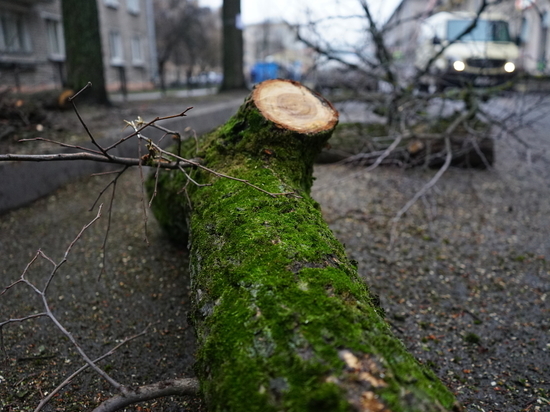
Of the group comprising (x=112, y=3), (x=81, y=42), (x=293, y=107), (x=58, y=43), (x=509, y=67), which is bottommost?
(x=293, y=107)

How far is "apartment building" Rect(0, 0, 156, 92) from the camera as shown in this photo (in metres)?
15.2

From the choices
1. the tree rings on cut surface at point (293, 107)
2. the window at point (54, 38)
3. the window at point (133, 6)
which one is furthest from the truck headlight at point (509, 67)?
the window at point (133, 6)

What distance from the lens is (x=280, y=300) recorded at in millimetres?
1373

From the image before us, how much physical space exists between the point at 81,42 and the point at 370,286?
6.87 metres

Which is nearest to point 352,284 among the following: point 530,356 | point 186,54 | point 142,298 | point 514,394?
point 514,394

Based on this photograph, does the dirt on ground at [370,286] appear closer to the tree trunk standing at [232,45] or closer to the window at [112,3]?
the tree trunk standing at [232,45]

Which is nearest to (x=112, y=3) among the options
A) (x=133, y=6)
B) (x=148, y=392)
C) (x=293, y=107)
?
(x=133, y=6)

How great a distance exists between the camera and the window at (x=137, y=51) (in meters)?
23.4

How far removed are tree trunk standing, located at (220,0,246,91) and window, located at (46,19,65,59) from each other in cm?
830

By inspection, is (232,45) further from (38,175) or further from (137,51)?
(137,51)

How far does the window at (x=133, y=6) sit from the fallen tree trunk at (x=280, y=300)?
925 inches

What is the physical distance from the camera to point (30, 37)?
16.8 meters

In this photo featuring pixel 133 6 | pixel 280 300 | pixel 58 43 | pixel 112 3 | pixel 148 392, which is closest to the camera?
pixel 280 300

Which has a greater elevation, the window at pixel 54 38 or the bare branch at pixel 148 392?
the window at pixel 54 38
